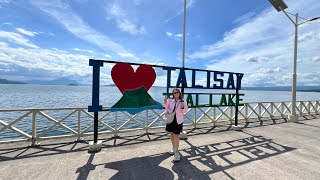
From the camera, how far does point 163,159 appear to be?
A: 5.05m

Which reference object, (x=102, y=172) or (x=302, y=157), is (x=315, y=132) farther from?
(x=102, y=172)

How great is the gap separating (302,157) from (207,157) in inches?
107

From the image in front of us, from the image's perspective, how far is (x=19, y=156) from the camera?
509cm

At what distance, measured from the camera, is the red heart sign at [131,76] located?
5914 mm

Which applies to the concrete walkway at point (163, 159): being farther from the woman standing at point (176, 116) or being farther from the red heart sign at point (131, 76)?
the red heart sign at point (131, 76)

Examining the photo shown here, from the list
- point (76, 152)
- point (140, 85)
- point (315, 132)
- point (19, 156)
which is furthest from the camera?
point (315, 132)

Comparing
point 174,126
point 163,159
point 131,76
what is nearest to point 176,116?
point 174,126

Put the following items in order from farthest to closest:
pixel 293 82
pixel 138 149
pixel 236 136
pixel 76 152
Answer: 1. pixel 293 82
2. pixel 236 136
3. pixel 138 149
4. pixel 76 152

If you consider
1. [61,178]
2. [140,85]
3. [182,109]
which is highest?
[140,85]

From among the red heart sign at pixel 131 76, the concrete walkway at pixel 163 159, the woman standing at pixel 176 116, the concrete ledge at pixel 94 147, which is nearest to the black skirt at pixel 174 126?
the woman standing at pixel 176 116

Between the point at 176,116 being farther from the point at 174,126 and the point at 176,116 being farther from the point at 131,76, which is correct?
the point at 131,76

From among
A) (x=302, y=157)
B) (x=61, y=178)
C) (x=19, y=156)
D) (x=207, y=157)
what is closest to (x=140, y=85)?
(x=207, y=157)

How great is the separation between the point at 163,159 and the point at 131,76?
2743 mm

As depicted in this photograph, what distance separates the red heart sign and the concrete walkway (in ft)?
6.48
